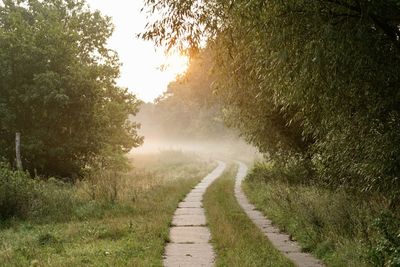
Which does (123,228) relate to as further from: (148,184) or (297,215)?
(148,184)

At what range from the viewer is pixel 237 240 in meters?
9.93

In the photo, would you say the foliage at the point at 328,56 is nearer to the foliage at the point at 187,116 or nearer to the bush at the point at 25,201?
the bush at the point at 25,201

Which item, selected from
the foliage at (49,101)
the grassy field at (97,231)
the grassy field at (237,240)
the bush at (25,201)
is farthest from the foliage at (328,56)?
the foliage at (49,101)

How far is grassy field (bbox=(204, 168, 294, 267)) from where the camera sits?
8.25 m

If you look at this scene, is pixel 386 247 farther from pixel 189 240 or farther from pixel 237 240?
pixel 189 240

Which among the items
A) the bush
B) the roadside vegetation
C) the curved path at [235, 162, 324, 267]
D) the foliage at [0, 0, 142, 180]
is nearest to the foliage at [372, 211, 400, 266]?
the roadside vegetation

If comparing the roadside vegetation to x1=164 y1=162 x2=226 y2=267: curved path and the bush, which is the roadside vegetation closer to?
x1=164 y1=162 x2=226 y2=267: curved path

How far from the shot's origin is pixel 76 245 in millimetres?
9516

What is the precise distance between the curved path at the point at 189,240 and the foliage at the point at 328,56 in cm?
339

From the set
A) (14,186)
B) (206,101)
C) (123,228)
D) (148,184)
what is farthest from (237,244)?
(206,101)

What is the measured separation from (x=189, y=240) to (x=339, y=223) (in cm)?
324

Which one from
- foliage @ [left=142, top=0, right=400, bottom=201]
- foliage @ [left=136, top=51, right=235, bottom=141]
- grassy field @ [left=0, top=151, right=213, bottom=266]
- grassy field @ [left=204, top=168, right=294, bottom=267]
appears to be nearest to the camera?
foliage @ [left=142, top=0, right=400, bottom=201]

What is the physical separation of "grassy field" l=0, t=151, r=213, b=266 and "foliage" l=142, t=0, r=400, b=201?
4.08 meters

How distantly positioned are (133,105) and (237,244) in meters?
19.9
